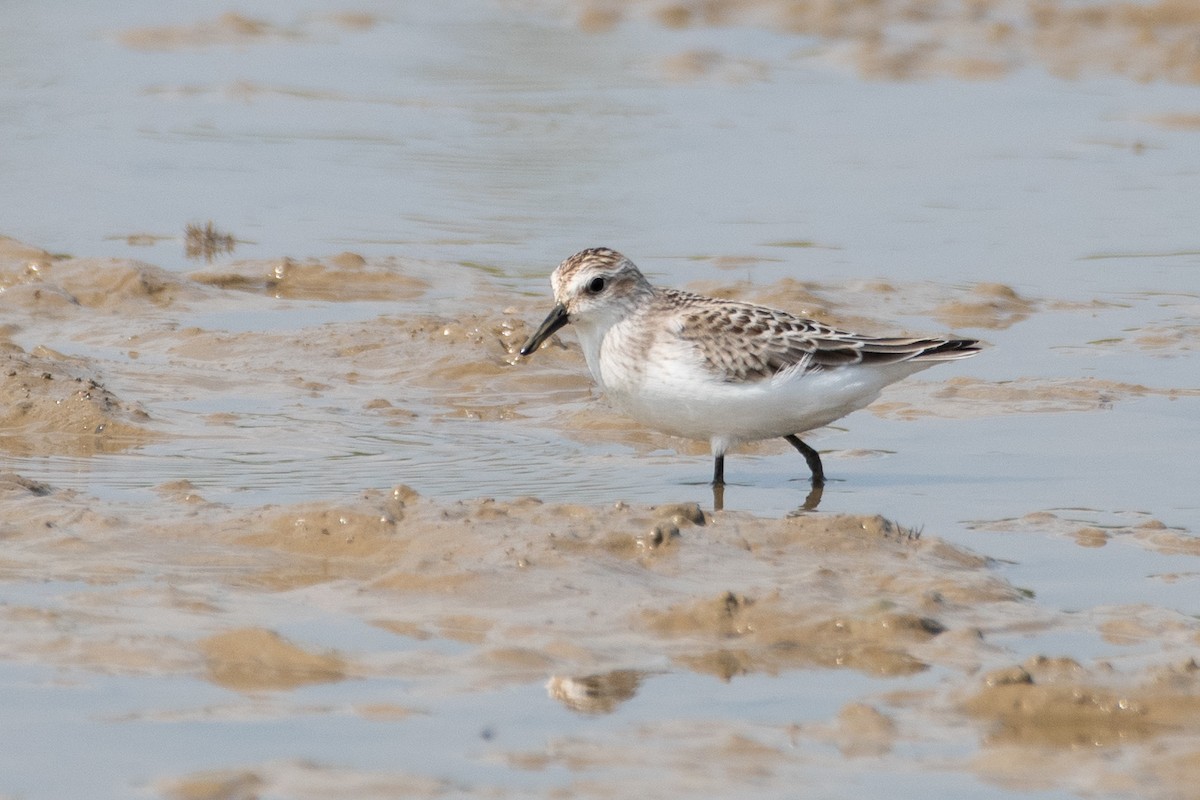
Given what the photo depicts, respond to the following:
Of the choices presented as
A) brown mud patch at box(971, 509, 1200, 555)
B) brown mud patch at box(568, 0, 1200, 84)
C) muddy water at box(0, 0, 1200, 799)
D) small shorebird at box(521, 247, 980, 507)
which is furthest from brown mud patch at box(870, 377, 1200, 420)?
brown mud patch at box(568, 0, 1200, 84)

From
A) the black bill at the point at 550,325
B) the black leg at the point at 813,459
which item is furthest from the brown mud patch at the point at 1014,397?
the black bill at the point at 550,325

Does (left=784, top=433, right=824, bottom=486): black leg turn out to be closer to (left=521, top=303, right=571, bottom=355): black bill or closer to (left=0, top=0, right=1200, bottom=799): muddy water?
(left=0, top=0, right=1200, bottom=799): muddy water

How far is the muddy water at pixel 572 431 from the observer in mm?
5727

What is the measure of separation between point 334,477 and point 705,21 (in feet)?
45.6

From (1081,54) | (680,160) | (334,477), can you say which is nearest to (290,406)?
(334,477)

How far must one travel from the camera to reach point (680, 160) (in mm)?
15898

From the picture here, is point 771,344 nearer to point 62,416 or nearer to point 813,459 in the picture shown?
point 813,459

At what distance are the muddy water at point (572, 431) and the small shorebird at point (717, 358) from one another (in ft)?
1.30

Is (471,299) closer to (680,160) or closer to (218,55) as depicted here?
(680,160)

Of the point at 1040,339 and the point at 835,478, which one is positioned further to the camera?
the point at 1040,339

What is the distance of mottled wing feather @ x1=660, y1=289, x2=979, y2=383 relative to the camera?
8.68 metres

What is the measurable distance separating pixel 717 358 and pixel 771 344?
30cm

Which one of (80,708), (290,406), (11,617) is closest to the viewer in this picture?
(80,708)

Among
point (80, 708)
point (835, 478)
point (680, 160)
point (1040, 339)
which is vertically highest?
point (680, 160)
